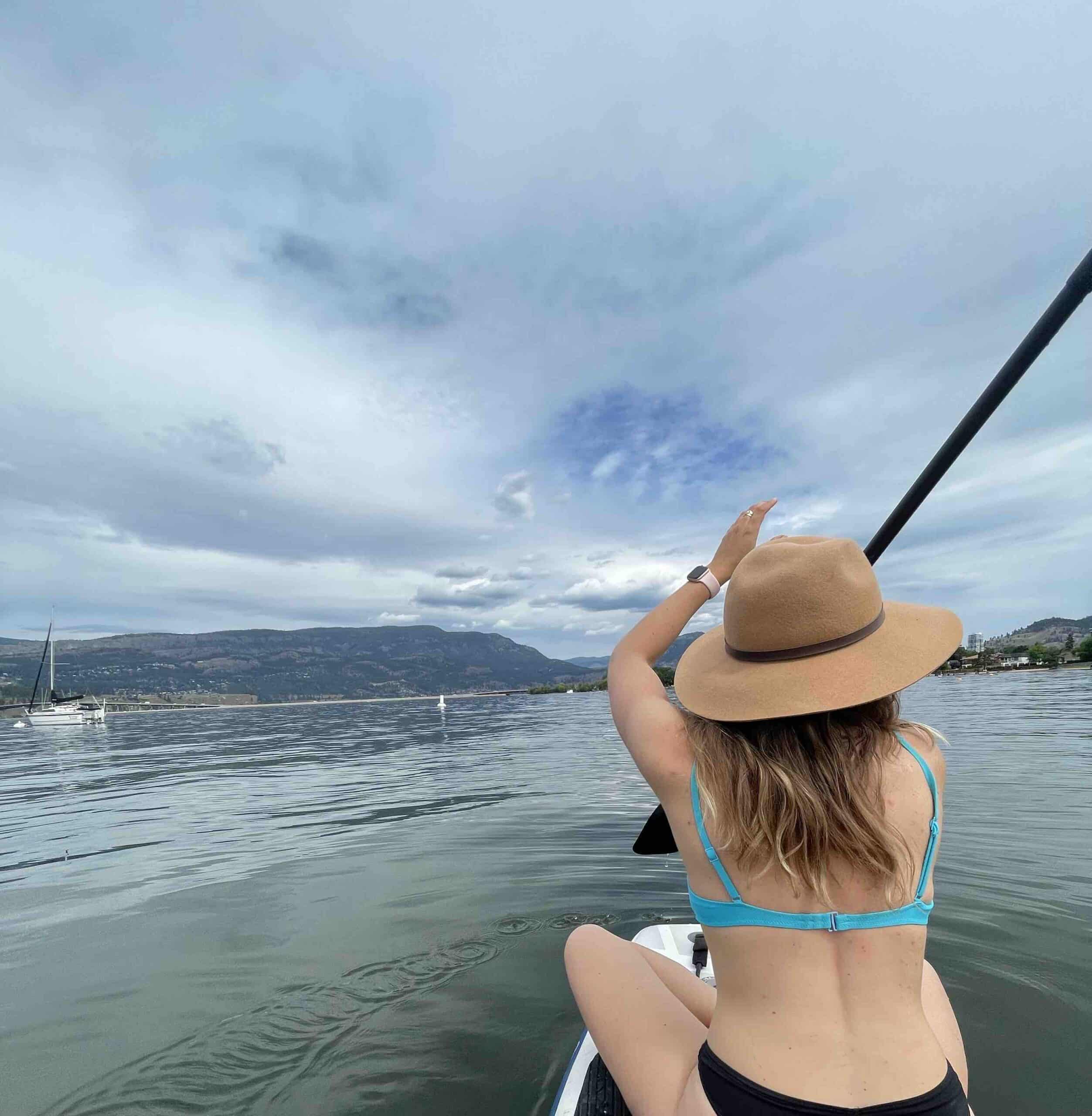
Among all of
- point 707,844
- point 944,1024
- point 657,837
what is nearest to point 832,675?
point 707,844

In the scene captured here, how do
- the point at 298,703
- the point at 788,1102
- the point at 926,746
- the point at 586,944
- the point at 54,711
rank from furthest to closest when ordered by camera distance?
the point at 298,703 → the point at 54,711 → the point at 586,944 → the point at 926,746 → the point at 788,1102

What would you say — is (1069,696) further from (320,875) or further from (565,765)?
(320,875)

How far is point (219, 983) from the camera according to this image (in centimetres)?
498

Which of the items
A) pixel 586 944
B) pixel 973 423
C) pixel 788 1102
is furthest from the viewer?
pixel 973 423

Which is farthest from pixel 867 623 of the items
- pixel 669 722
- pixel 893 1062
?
pixel 893 1062

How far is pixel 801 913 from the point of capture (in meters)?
1.85

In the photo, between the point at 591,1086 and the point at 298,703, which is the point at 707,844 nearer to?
the point at 591,1086

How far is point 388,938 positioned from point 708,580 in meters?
4.75

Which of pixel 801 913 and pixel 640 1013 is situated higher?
pixel 801 913

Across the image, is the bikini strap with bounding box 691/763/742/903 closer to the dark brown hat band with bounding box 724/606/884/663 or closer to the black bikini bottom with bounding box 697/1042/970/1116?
the dark brown hat band with bounding box 724/606/884/663

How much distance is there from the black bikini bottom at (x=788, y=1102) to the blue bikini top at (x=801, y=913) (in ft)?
1.29

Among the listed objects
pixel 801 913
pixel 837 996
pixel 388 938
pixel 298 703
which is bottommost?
pixel 298 703

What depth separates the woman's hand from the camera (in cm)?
288

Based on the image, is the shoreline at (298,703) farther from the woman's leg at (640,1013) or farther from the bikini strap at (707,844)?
the bikini strap at (707,844)
